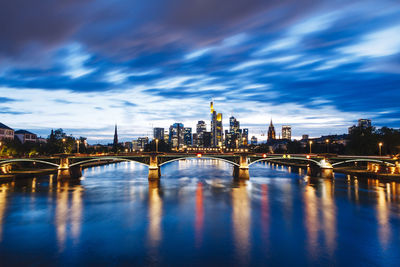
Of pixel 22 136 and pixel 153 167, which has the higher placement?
pixel 22 136

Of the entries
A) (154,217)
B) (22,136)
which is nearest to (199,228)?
(154,217)

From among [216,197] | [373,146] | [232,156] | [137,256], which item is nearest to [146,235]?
[137,256]

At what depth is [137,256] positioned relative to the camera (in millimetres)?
23172

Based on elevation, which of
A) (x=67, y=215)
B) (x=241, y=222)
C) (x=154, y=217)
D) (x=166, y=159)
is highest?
(x=166, y=159)

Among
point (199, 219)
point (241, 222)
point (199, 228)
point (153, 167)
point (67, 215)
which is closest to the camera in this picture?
point (199, 228)

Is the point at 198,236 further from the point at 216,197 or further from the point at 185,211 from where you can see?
the point at 216,197

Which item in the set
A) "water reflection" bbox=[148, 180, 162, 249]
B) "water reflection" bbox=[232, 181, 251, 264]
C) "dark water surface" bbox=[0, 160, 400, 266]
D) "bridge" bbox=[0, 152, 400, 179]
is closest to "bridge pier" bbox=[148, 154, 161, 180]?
"bridge" bbox=[0, 152, 400, 179]

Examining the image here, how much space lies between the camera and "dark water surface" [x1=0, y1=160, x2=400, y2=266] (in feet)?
75.7

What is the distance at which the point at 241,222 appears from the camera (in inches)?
1323

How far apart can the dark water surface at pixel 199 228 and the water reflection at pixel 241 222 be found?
0.38 ft

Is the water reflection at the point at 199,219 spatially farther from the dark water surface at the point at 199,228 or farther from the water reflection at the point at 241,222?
the water reflection at the point at 241,222

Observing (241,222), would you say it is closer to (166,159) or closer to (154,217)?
(154,217)

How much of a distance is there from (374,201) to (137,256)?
41117 millimetres

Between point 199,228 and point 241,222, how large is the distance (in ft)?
19.2
